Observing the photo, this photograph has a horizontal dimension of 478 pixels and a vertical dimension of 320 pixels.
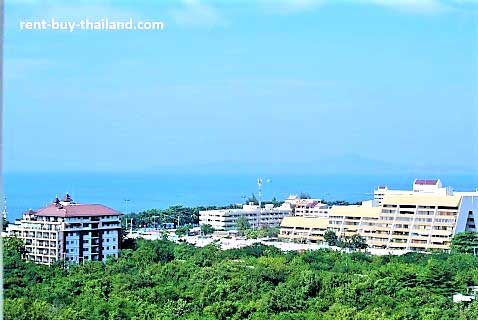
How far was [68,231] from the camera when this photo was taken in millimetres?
3316

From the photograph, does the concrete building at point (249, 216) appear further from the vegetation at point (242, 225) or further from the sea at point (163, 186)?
the sea at point (163, 186)

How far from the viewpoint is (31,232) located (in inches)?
136

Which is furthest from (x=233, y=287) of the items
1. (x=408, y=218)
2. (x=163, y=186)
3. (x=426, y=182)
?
(x=408, y=218)

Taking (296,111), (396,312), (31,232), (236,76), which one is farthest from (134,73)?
(396,312)

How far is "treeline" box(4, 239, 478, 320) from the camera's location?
2912 mm

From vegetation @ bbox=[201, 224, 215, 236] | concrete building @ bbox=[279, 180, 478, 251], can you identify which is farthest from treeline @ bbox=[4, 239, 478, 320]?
vegetation @ bbox=[201, 224, 215, 236]

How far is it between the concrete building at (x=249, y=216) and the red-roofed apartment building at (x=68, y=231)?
0.77m

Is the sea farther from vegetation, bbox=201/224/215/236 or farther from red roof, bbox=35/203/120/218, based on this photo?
vegetation, bbox=201/224/215/236

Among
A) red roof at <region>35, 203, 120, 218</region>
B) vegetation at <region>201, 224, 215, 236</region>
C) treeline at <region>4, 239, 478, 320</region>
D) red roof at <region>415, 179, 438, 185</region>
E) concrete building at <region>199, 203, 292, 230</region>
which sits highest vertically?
red roof at <region>415, 179, 438, 185</region>

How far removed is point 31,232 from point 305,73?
1269 millimetres

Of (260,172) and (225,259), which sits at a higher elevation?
(260,172)

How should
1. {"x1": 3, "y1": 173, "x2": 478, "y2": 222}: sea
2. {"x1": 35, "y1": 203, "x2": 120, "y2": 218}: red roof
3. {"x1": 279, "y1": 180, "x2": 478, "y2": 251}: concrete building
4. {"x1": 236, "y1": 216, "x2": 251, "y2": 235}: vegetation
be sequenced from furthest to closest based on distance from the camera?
{"x1": 236, "y1": 216, "x2": 251, "y2": 235}: vegetation, {"x1": 279, "y1": 180, "x2": 478, "y2": 251}: concrete building, {"x1": 35, "y1": 203, "x2": 120, "y2": 218}: red roof, {"x1": 3, "y1": 173, "x2": 478, "y2": 222}: sea

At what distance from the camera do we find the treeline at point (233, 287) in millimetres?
2912

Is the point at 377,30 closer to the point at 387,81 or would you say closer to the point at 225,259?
the point at 387,81
